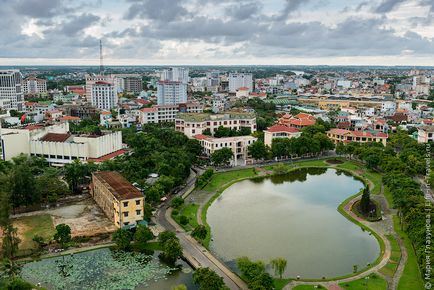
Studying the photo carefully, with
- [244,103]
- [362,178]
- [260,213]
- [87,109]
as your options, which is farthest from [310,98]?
[260,213]

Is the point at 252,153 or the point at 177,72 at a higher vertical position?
the point at 177,72

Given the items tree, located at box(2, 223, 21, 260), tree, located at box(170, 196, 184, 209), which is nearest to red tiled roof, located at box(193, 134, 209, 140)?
tree, located at box(170, 196, 184, 209)

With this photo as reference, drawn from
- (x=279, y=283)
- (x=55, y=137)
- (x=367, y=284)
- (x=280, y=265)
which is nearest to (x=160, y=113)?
(x=55, y=137)

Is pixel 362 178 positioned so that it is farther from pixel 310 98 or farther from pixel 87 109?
pixel 310 98

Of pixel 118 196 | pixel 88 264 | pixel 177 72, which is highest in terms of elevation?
pixel 177 72

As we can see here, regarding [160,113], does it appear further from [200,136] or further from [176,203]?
[176,203]

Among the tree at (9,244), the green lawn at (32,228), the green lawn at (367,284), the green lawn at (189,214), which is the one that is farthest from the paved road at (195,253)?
the tree at (9,244)
